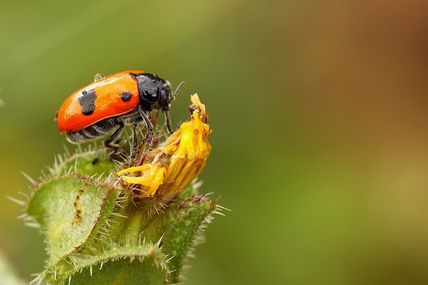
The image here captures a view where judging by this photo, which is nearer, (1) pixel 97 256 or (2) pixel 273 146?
(1) pixel 97 256

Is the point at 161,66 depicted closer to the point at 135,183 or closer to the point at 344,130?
the point at 344,130

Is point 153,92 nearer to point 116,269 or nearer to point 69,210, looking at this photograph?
point 69,210

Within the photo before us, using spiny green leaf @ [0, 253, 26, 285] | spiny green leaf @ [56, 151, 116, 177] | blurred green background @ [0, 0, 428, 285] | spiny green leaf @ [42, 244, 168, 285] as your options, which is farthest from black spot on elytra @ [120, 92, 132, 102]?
blurred green background @ [0, 0, 428, 285]

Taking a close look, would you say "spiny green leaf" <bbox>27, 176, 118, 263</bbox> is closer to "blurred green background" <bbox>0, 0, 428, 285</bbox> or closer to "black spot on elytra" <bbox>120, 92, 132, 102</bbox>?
"black spot on elytra" <bbox>120, 92, 132, 102</bbox>

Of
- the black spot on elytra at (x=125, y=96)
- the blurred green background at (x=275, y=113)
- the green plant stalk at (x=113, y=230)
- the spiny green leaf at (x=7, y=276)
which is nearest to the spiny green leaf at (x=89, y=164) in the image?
the green plant stalk at (x=113, y=230)

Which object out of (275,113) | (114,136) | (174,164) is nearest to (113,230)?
(174,164)

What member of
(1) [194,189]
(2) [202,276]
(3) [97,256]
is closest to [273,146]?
(2) [202,276]

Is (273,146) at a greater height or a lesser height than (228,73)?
lesser
